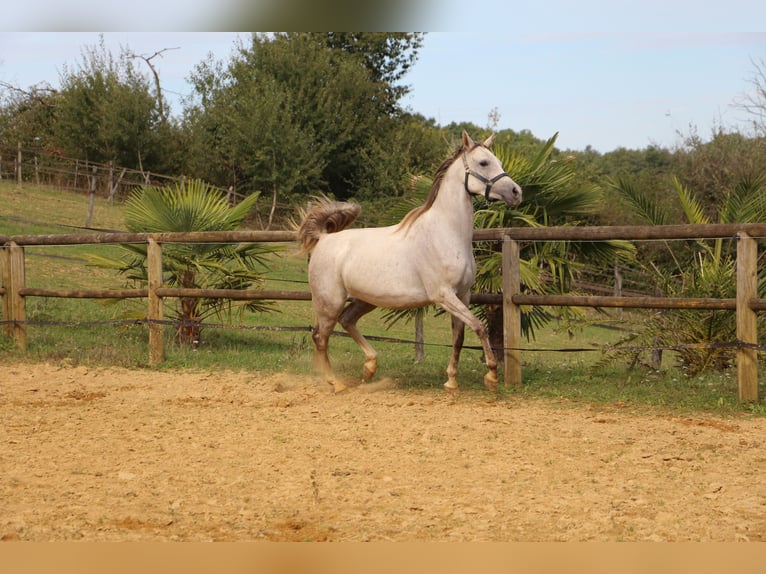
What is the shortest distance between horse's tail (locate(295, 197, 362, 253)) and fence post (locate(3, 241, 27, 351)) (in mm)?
3767

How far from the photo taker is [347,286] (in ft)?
22.2

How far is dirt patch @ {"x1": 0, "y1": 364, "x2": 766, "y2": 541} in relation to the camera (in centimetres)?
329

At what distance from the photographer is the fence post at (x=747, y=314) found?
5.91 m

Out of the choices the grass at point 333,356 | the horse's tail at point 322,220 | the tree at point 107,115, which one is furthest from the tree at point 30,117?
the horse's tail at point 322,220

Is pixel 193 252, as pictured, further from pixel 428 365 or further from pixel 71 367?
pixel 428 365

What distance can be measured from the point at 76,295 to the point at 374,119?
28026mm

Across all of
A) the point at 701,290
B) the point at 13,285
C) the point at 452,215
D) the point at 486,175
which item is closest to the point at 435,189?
the point at 452,215

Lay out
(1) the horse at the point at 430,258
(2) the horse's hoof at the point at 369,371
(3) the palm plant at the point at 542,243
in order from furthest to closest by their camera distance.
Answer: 1. (3) the palm plant at the point at 542,243
2. (2) the horse's hoof at the point at 369,371
3. (1) the horse at the point at 430,258

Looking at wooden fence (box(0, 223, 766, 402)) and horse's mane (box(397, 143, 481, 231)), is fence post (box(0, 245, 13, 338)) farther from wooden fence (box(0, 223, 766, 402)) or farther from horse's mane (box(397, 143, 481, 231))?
horse's mane (box(397, 143, 481, 231))

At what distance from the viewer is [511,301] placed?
6.86 meters

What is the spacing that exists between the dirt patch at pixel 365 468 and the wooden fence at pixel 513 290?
27.9 inches

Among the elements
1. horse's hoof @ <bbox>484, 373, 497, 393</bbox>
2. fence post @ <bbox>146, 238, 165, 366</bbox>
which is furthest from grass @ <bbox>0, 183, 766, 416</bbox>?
fence post @ <bbox>146, 238, 165, 366</bbox>

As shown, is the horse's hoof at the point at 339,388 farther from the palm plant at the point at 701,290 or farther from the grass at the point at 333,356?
the palm plant at the point at 701,290

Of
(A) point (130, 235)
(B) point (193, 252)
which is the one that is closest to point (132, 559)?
(A) point (130, 235)
